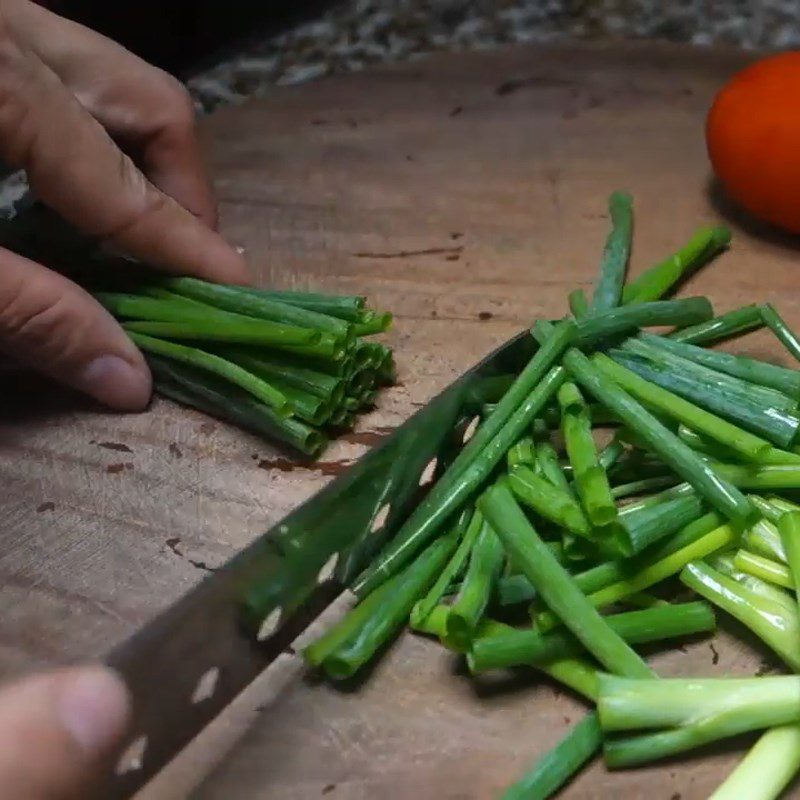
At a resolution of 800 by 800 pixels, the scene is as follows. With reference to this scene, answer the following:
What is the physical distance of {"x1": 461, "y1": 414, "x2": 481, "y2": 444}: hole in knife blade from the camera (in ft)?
3.80

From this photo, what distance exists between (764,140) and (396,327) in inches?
21.6

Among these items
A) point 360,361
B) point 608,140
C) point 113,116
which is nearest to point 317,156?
point 113,116

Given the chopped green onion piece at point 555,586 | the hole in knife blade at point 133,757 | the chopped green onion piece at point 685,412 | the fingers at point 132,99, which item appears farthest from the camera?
the fingers at point 132,99

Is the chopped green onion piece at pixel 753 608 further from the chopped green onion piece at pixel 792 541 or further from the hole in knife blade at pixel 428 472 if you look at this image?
the hole in knife blade at pixel 428 472

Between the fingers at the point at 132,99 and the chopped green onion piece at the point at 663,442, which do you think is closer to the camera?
the chopped green onion piece at the point at 663,442

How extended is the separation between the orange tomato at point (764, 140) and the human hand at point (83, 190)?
0.68 meters

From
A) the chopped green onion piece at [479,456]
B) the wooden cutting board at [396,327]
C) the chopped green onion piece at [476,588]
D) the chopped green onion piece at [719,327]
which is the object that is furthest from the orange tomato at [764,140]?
the chopped green onion piece at [476,588]

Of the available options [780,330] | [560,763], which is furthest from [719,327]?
[560,763]

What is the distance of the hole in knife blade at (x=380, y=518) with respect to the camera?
1.05 meters

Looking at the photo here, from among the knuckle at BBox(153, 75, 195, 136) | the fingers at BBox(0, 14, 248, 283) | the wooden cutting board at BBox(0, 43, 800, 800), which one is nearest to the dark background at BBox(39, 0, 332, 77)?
the wooden cutting board at BBox(0, 43, 800, 800)

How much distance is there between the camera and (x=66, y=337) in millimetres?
1216

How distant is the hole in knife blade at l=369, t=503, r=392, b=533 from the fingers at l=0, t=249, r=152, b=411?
1.21 feet

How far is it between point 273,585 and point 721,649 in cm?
41

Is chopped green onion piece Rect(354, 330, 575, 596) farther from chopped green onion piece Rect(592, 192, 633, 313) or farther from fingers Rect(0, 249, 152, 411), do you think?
fingers Rect(0, 249, 152, 411)
